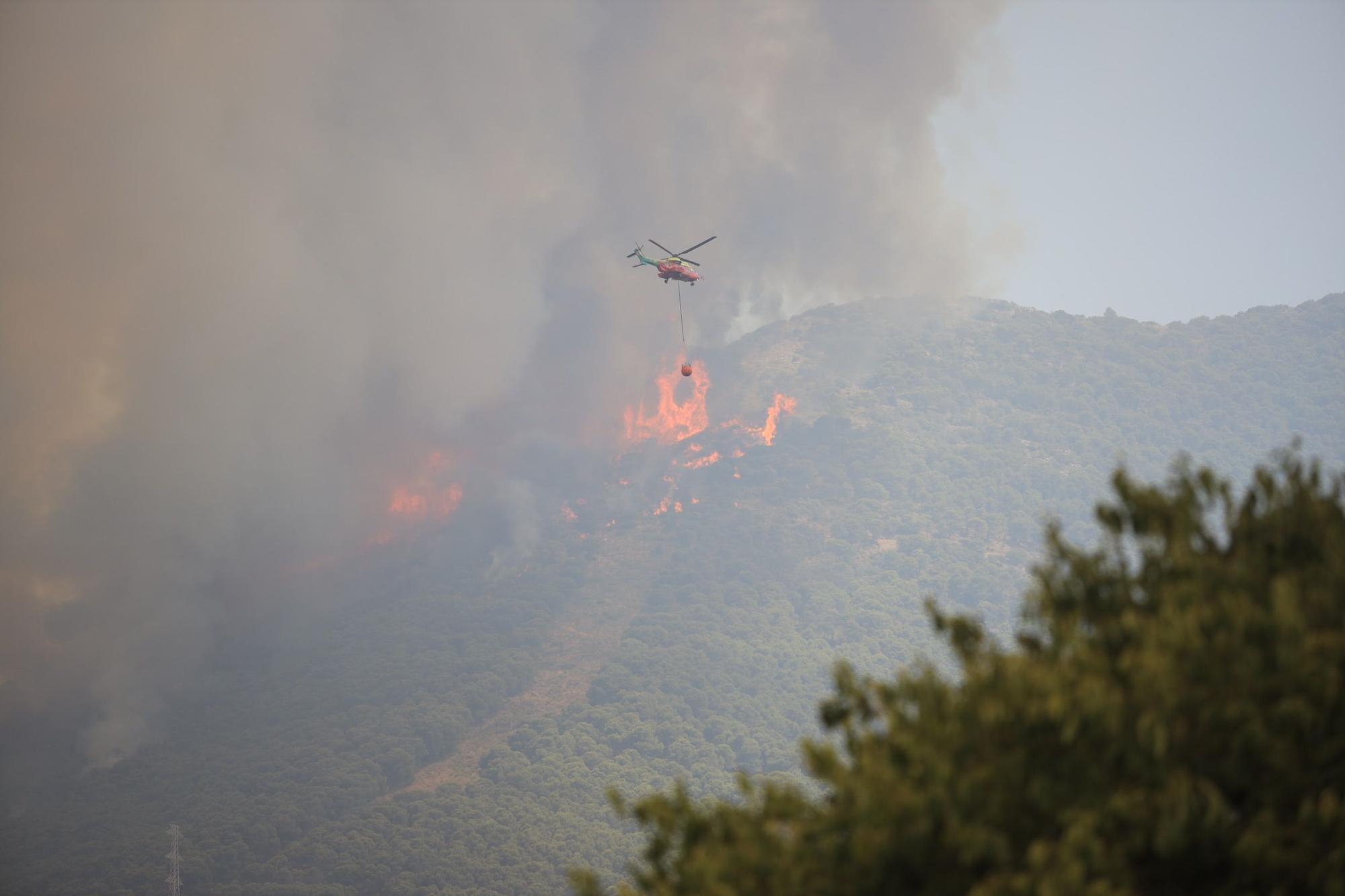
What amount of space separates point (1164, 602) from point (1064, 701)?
3.00 meters

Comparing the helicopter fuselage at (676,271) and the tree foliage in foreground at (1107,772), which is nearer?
the tree foliage in foreground at (1107,772)

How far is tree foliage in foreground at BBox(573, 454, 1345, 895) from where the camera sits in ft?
46.8

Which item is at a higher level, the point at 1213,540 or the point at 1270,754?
the point at 1213,540

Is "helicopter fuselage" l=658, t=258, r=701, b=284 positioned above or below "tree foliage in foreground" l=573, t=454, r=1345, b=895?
above

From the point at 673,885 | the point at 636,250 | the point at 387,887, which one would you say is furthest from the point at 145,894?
the point at 673,885

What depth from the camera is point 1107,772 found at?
15211mm

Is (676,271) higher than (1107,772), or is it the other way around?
(676,271)

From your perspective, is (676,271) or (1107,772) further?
(676,271)

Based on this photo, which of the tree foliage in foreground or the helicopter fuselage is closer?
the tree foliage in foreground

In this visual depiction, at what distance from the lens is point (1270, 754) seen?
14648 mm

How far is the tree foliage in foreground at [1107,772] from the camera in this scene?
14258 mm

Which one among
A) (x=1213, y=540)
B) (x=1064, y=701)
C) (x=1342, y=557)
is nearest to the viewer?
(x=1064, y=701)

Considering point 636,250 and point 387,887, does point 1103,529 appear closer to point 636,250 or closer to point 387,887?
point 636,250

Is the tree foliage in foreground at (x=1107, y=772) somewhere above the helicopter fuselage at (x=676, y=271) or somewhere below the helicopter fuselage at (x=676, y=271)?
below
